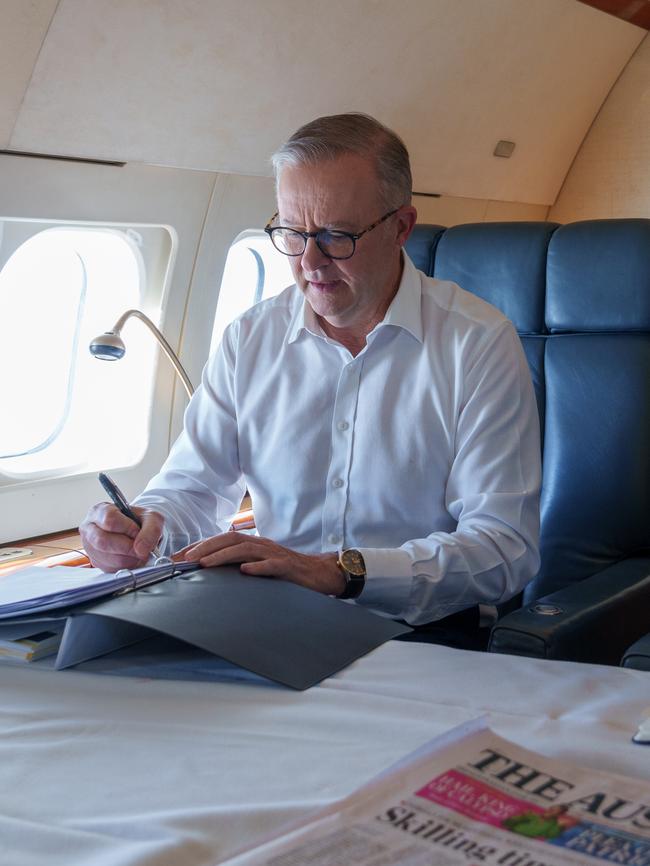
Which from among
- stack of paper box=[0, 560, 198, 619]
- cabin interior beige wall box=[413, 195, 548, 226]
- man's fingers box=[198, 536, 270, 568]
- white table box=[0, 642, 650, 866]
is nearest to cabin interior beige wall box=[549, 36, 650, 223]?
cabin interior beige wall box=[413, 195, 548, 226]

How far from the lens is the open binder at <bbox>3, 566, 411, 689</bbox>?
120cm

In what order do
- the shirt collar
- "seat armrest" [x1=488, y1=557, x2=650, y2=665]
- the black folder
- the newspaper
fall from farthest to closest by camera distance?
1. the shirt collar
2. "seat armrest" [x1=488, y1=557, x2=650, y2=665]
3. the black folder
4. the newspaper

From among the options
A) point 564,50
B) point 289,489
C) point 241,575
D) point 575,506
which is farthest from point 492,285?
point 564,50

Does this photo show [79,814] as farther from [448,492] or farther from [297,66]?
[297,66]

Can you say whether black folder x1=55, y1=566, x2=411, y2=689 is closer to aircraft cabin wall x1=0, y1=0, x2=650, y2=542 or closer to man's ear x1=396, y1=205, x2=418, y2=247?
man's ear x1=396, y1=205, x2=418, y2=247

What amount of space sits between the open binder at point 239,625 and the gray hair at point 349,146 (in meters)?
0.88

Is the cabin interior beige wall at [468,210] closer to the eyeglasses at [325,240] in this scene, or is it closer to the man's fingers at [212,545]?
the eyeglasses at [325,240]


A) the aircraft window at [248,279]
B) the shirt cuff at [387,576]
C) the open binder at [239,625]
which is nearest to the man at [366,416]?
the shirt cuff at [387,576]

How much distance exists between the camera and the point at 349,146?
1918 mm

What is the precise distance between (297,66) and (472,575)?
238 cm

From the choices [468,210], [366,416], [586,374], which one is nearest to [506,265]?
[586,374]

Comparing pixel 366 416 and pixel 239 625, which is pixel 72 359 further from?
pixel 239 625

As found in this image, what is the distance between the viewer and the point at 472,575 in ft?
5.99

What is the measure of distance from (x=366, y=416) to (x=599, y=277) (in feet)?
2.10
